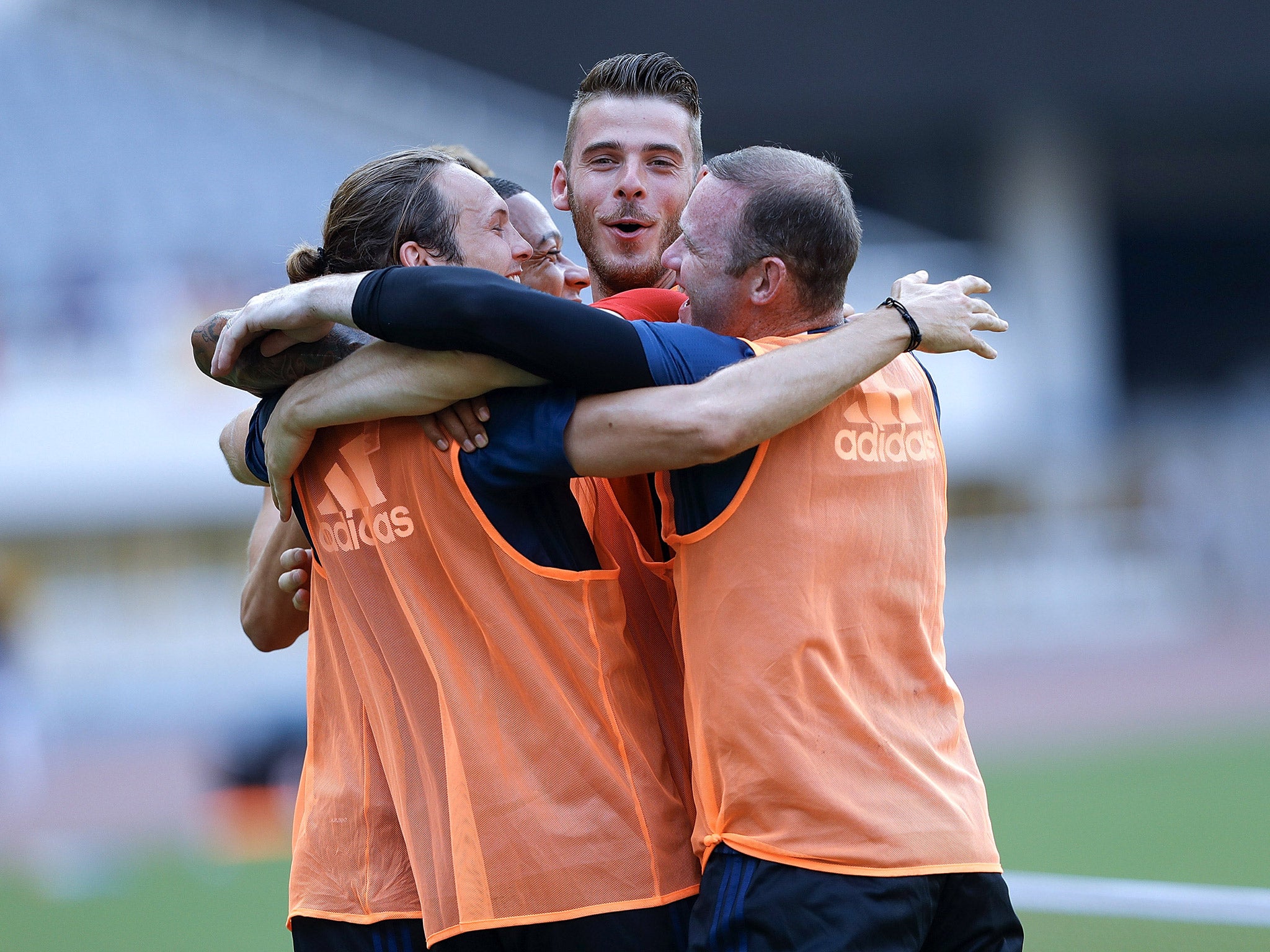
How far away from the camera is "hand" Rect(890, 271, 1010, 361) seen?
281 centimetres

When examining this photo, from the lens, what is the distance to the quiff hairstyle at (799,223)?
9.19 feet

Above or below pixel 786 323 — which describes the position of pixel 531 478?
below

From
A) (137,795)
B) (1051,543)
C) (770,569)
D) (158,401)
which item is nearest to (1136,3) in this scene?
(1051,543)

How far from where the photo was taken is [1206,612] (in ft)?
76.0

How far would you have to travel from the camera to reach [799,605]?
8.61ft

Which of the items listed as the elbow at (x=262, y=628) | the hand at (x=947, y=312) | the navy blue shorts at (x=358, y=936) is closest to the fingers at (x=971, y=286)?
the hand at (x=947, y=312)

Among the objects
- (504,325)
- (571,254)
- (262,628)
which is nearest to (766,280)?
(504,325)

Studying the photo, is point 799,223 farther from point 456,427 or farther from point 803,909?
point 803,909

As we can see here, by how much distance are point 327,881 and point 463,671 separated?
0.66 m

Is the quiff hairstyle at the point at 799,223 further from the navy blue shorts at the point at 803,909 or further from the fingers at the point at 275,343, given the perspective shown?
the navy blue shorts at the point at 803,909

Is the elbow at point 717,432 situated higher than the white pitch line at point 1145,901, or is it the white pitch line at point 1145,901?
the elbow at point 717,432

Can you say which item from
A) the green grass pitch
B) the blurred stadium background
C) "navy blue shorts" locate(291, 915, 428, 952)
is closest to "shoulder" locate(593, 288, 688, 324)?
"navy blue shorts" locate(291, 915, 428, 952)

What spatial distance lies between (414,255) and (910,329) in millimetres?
1048

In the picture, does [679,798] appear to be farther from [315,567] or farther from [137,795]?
[137,795]
